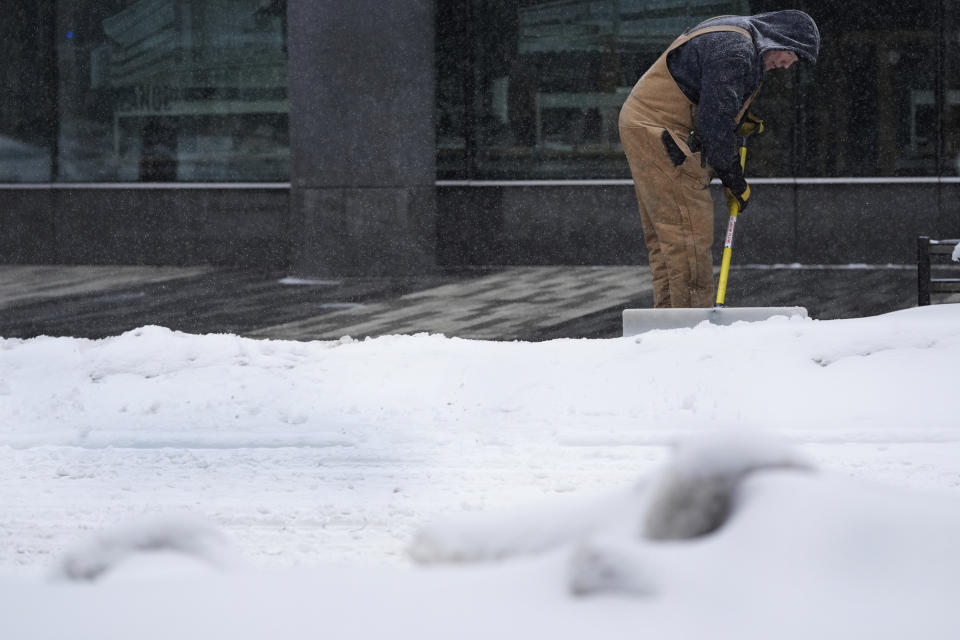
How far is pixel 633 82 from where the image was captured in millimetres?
12062

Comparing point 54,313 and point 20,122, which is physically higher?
point 20,122

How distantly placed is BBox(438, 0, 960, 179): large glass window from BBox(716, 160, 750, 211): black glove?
508 cm

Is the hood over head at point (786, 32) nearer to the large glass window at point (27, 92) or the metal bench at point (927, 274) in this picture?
the metal bench at point (927, 274)

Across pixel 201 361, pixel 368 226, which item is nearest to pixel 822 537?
pixel 201 361

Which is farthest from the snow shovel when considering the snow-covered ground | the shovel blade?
the snow-covered ground

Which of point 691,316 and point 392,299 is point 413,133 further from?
point 691,316

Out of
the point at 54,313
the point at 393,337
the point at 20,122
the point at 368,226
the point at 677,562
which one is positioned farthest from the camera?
the point at 20,122

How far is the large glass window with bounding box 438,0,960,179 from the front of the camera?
11.7 m

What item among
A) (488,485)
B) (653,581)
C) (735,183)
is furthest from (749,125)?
(653,581)

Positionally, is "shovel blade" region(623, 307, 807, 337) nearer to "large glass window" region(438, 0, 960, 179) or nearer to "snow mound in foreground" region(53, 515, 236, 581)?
"snow mound in foreground" region(53, 515, 236, 581)

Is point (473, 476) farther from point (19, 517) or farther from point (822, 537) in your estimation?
point (822, 537)

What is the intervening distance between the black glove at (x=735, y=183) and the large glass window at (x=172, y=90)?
639 cm

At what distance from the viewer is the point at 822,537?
1797 mm

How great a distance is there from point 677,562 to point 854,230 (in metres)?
10.6
